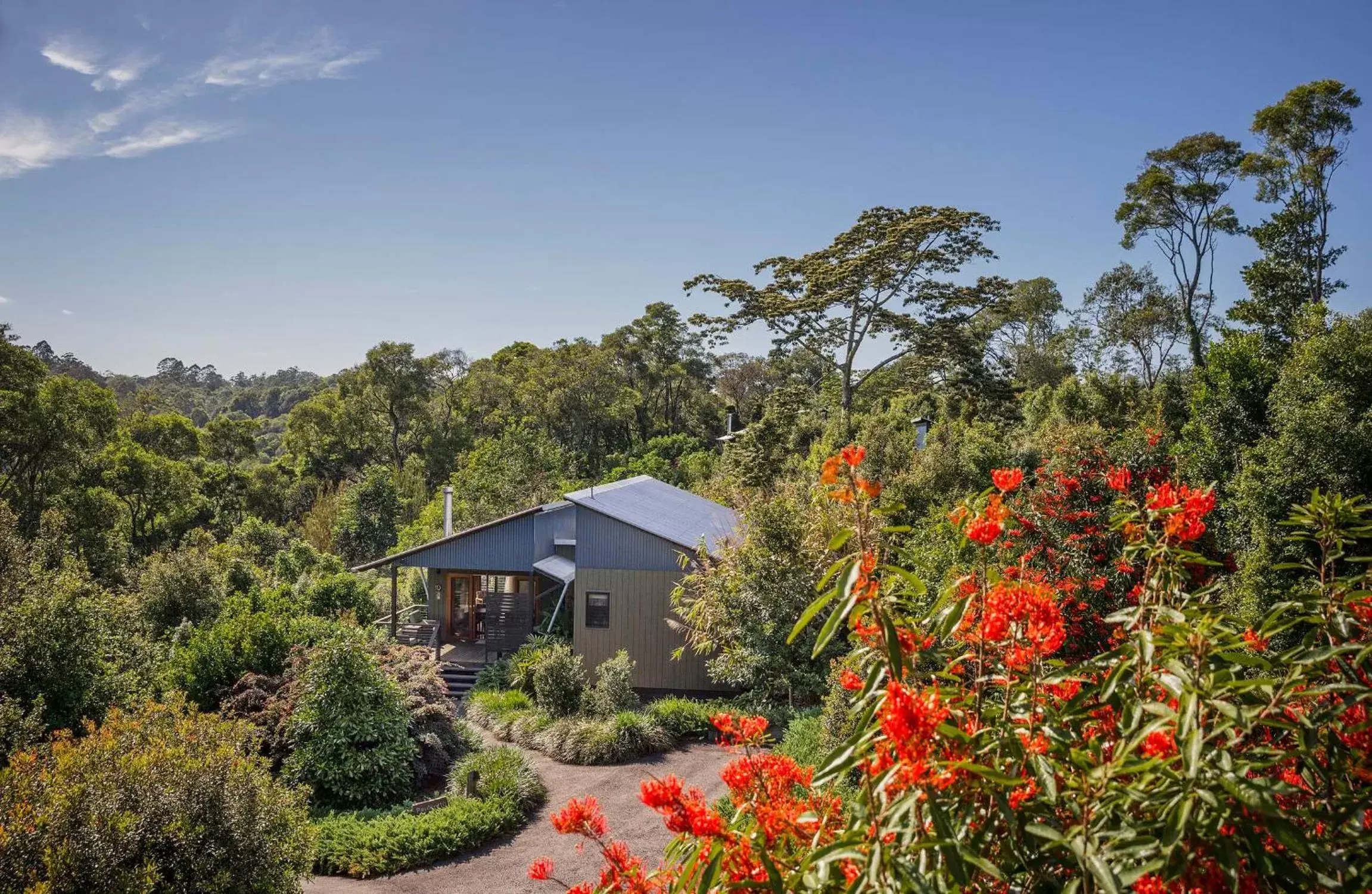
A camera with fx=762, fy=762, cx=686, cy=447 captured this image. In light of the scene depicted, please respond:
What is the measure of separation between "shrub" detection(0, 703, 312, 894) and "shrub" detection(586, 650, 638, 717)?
23.7 ft

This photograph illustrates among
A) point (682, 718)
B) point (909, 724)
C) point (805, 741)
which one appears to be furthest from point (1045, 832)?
point (682, 718)

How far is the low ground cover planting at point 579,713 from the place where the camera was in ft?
39.8

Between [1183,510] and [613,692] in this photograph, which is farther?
[613,692]

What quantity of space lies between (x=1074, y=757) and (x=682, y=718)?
12.0 metres

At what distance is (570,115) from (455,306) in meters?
16.8

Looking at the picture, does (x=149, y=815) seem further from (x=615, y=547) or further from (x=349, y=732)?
(x=615, y=547)

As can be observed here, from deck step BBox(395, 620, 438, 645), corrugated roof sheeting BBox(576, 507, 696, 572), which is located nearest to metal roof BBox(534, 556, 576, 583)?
corrugated roof sheeting BBox(576, 507, 696, 572)

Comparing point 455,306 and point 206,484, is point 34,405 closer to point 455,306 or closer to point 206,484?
point 206,484

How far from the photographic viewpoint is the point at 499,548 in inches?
669

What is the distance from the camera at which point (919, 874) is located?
1.49 meters

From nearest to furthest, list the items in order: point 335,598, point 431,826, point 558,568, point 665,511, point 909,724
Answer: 1. point 909,724
2. point 431,826
3. point 335,598
4. point 558,568
5. point 665,511

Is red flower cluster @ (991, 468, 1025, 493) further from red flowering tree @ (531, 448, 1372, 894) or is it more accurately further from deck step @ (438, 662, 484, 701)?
deck step @ (438, 662, 484, 701)

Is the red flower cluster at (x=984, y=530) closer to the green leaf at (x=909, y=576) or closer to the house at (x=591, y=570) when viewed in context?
the green leaf at (x=909, y=576)

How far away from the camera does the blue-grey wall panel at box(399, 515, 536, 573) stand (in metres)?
16.9
